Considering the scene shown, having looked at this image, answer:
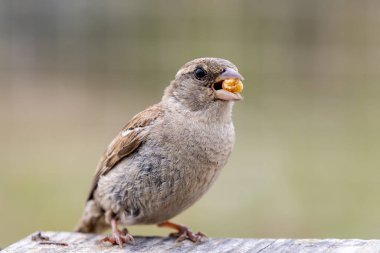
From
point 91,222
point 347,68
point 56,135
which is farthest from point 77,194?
point 347,68

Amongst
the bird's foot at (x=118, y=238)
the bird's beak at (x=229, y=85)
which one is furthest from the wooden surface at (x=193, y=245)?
the bird's beak at (x=229, y=85)

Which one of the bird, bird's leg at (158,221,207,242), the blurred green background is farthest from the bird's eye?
the blurred green background

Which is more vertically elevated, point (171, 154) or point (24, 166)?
point (171, 154)

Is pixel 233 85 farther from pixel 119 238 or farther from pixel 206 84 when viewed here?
pixel 119 238

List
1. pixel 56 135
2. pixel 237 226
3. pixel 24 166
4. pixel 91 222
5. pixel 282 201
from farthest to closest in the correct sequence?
pixel 56 135
pixel 24 166
pixel 282 201
pixel 237 226
pixel 91 222

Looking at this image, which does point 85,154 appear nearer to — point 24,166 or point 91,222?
point 24,166

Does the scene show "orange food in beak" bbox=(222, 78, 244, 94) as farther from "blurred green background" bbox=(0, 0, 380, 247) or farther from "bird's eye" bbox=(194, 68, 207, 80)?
"blurred green background" bbox=(0, 0, 380, 247)
